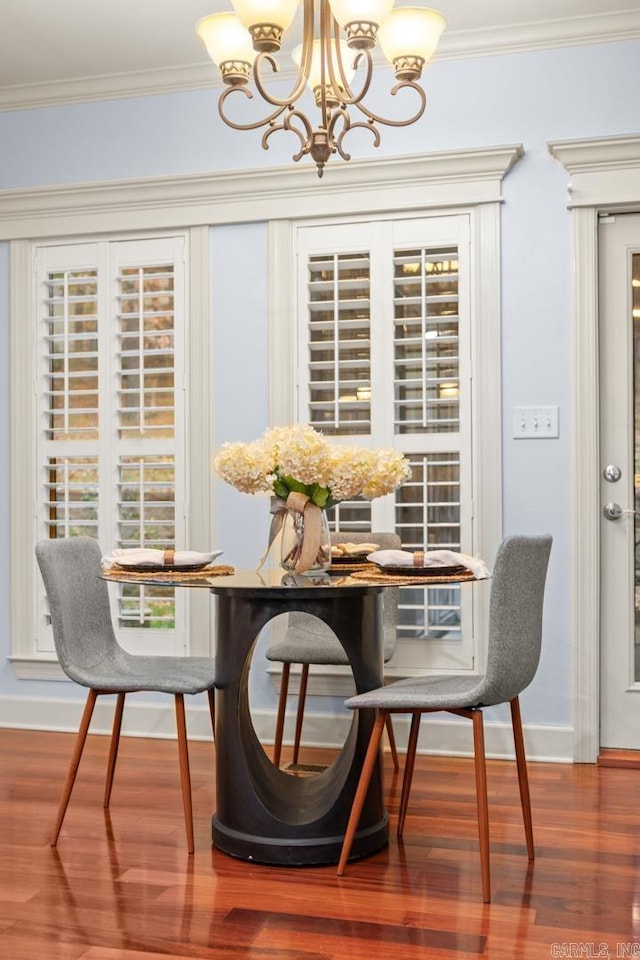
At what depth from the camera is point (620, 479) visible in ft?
12.3

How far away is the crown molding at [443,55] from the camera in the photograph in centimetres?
369

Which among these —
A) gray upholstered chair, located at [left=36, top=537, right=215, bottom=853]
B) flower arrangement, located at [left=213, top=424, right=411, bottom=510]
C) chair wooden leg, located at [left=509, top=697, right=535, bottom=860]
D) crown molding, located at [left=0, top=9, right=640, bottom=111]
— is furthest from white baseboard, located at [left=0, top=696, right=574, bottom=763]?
crown molding, located at [left=0, top=9, right=640, bottom=111]

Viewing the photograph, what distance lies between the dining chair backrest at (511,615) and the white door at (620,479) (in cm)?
127

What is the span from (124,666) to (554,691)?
1.62 metres

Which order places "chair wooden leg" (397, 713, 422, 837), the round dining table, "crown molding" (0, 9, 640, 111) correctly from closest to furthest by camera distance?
the round dining table < "chair wooden leg" (397, 713, 422, 837) < "crown molding" (0, 9, 640, 111)

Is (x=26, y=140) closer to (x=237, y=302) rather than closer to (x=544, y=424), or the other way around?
(x=237, y=302)

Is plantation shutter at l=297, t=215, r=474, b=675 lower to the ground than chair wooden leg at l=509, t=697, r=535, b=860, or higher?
higher

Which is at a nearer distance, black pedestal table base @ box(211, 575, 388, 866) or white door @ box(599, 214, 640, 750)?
black pedestal table base @ box(211, 575, 388, 866)

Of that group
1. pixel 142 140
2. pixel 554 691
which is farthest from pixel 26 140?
pixel 554 691

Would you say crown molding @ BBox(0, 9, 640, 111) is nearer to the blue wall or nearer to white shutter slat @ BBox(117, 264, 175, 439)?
the blue wall

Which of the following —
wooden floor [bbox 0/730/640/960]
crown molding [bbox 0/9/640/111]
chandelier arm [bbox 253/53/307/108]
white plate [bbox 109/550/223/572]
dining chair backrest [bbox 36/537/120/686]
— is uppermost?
crown molding [bbox 0/9/640/111]

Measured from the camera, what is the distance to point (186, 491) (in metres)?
4.12

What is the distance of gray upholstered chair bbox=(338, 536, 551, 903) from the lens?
8.03 feet

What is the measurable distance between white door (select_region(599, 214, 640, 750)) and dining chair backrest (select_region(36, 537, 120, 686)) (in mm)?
1825
